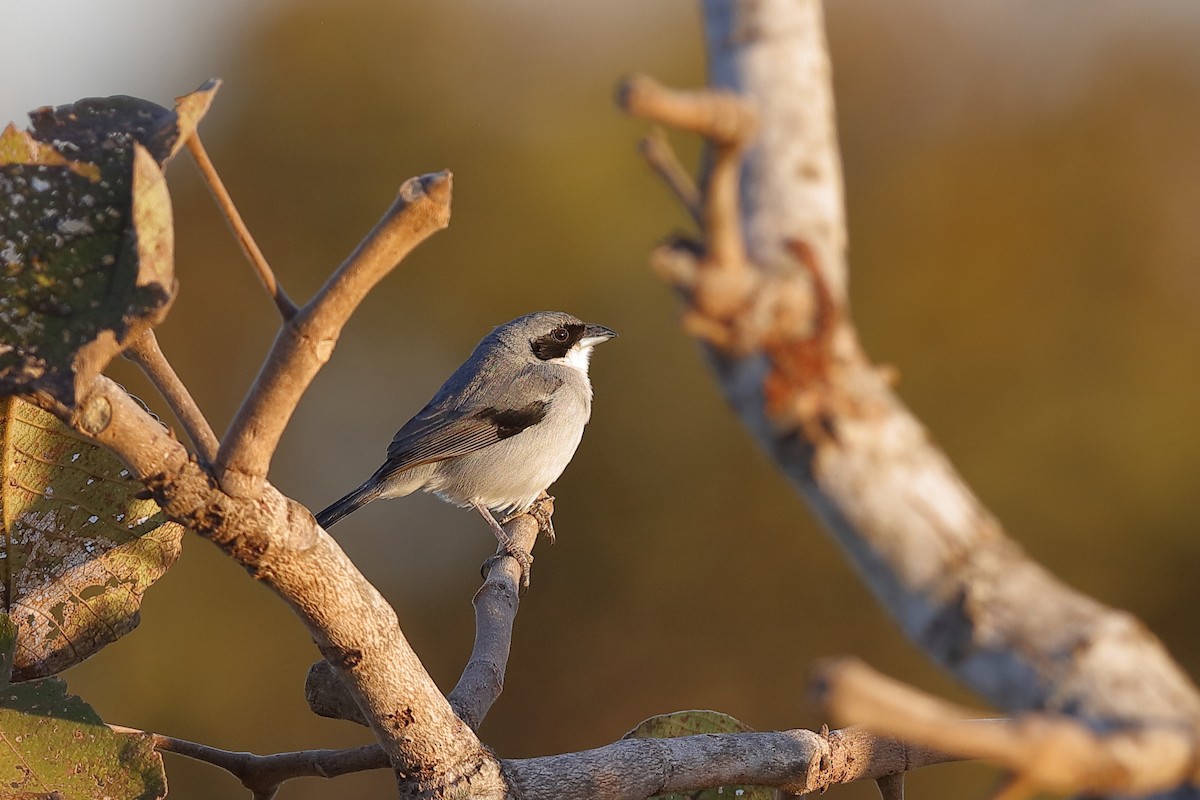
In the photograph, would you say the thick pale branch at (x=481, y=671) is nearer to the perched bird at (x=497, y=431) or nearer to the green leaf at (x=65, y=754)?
the green leaf at (x=65, y=754)

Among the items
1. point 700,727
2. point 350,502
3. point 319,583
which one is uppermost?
point 319,583

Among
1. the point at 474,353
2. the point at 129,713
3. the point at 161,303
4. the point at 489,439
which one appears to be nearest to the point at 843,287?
the point at 161,303

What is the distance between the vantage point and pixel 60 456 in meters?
2.56

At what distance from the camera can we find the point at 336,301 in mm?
1474

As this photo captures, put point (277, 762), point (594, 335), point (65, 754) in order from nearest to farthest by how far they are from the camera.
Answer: point (65, 754) → point (277, 762) → point (594, 335)

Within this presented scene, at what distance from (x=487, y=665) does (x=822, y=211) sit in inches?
80.0

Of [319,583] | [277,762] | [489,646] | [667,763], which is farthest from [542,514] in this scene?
[319,583]

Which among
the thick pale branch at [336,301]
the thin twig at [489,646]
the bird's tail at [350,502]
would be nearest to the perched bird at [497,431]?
the bird's tail at [350,502]

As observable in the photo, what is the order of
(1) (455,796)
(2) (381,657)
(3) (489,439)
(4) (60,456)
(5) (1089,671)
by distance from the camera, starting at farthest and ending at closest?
(3) (489,439) → (4) (60,456) → (1) (455,796) → (2) (381,657) → (5) (1089,671)

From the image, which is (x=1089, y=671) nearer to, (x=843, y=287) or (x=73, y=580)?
(x=843, y=287)

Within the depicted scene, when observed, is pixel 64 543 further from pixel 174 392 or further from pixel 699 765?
pixel 699 765

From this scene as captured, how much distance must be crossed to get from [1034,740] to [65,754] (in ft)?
6.90

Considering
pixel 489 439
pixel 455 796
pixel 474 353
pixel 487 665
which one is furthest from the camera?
pixel 474 353

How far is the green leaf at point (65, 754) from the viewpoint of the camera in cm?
234
